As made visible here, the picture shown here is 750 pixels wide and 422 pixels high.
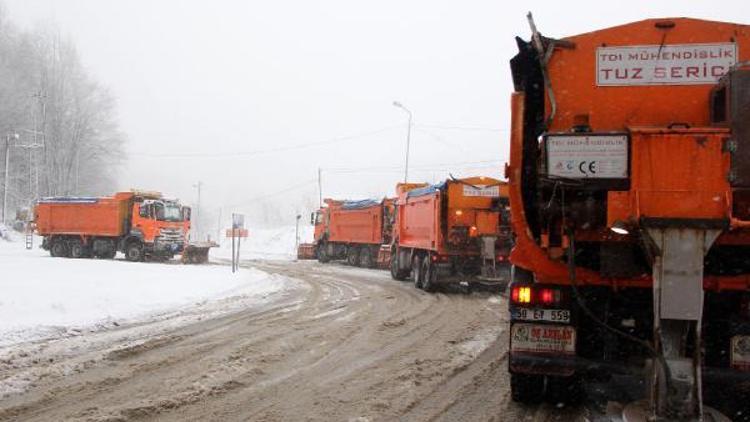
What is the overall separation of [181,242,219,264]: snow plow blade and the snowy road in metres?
19.9

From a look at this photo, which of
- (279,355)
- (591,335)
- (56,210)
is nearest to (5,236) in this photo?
(56,210)

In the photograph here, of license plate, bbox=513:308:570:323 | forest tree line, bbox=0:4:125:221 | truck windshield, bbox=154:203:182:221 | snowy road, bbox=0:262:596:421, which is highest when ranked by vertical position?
forest tree line, bbox=0:4:125:221

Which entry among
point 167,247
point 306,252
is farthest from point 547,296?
point 306,252

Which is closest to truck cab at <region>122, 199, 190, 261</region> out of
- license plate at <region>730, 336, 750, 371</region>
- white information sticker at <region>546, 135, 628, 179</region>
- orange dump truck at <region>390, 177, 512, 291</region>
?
orange dump truck at <region>390, 177, 512, 291</region>

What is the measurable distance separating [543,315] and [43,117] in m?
60.0

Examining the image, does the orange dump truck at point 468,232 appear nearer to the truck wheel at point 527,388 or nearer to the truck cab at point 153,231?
the truck wheel at point 527,388

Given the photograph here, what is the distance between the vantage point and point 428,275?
17188 millimetres

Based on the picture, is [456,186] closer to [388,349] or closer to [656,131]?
[388,349]

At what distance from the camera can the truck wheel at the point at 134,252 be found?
3153cm

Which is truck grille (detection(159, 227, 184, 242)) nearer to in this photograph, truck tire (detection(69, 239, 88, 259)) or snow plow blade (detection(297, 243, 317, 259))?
truck tire (detection(69, 239, 88, 259))

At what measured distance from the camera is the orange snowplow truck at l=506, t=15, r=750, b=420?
4301mm

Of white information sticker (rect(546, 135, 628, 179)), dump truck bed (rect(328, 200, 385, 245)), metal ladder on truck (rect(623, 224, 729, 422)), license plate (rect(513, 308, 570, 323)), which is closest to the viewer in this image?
metal ladder on truck (rect(623, 224, 729, 422))

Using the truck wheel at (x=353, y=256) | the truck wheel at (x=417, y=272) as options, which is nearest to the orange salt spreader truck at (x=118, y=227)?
the truck wheel at (x=353, y=256)

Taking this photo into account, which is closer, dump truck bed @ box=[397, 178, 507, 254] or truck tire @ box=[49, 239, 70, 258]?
dump truck bed @ box=[397, 178, 507, 254]
